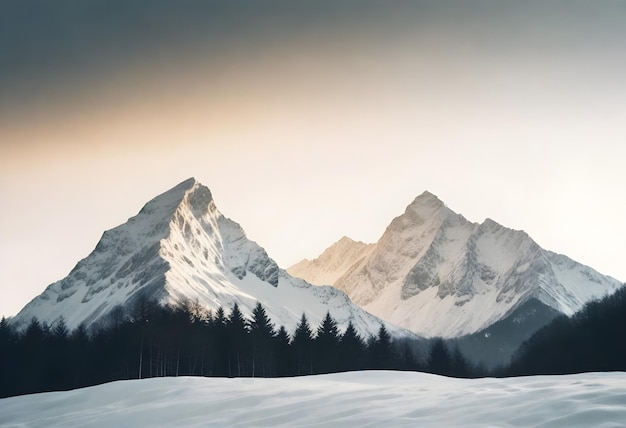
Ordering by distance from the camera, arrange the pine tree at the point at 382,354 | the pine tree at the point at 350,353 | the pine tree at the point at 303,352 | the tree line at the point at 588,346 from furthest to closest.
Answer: the pine tree at the point at 382,354 < the tree line at the point at 588,346 < the pine tree at the point at 350,353 < the pine tree at the point at 303,352

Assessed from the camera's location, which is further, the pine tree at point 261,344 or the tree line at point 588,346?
the tree line at point 588,346

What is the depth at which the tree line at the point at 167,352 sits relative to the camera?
2776 inches

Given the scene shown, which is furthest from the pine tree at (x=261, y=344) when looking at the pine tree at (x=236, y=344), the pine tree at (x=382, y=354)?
the pine tree at (x=382, y=354)

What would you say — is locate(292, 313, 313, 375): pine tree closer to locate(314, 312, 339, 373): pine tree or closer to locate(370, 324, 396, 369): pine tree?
locate(314, 312, 339, 373): pine tree

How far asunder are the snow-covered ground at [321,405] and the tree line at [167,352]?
1534 inches

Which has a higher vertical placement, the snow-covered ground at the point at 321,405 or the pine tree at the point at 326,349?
the pine tree at the point at 326,349


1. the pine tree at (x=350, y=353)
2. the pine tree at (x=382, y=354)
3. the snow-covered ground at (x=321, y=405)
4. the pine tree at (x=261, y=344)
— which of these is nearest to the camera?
the snow-covered ground at (x=321, y=405)

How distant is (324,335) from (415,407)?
60338 mm

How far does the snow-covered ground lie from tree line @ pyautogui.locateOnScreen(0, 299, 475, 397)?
39.0 metres

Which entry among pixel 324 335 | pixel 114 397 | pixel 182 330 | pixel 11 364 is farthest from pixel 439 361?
pixel 114 397

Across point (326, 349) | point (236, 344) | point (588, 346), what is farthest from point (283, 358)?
point (588, 346)

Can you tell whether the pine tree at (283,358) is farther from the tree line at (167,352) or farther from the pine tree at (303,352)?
the pine tree at (303,352)

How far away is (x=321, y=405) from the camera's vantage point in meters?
21.3

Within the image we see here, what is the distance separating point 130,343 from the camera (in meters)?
70.7
